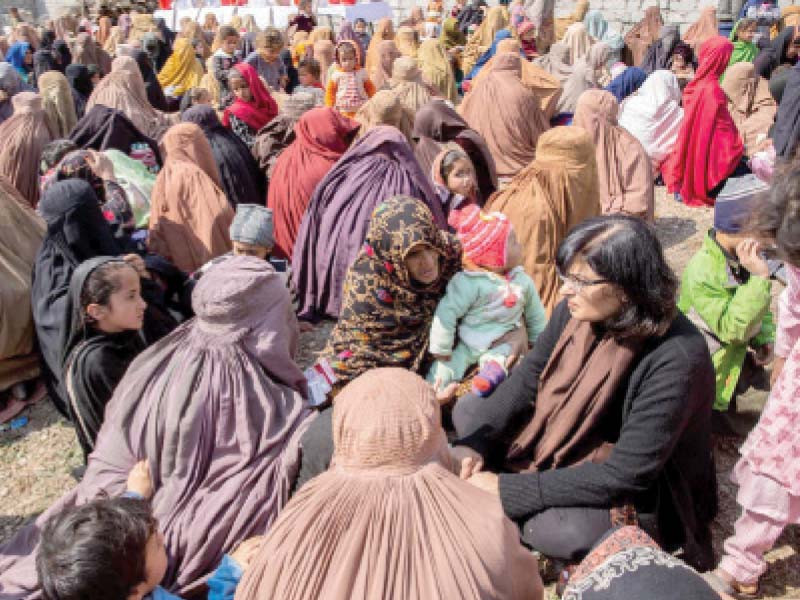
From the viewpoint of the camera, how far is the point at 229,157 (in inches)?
221

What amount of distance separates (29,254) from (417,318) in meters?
2.43

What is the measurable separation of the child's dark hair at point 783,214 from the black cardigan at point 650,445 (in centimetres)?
37

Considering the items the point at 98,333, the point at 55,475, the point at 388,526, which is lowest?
the point at 55,475

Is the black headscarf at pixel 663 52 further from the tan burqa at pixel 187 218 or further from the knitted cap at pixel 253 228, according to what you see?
the knitted cap at pixel 253 228

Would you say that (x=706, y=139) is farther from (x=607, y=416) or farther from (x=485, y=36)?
(x=485, y=36)

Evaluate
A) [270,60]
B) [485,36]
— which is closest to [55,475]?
[270,60]

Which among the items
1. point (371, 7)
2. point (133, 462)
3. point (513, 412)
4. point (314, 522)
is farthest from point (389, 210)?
point (371, 7)

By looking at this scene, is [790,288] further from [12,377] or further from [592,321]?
[12,377]

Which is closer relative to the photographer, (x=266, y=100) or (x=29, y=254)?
(x=29, y=254)

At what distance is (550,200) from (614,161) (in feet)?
5.09

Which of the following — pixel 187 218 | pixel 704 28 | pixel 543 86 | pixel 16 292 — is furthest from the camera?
pixel 704 28

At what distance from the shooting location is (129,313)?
2924mm

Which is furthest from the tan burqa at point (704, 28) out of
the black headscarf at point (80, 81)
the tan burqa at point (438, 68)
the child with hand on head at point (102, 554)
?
the child with hand on head at point (102, 554)

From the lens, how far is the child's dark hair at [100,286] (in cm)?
286
